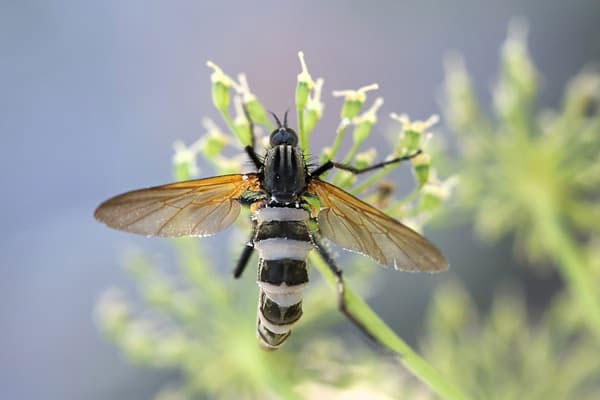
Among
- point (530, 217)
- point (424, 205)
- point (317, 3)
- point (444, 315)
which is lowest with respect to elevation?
point (424, 205)

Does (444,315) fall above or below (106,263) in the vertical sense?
below

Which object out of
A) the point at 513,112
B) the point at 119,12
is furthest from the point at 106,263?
the point at 513,112

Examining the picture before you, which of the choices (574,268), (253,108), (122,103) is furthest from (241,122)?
(122,103)

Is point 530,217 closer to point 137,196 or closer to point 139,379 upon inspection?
point 137,196

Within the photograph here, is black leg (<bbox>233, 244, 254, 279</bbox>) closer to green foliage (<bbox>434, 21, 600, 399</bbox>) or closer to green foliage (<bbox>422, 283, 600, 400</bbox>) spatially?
green foliage (<bbox>434, 21, 600, 399</bbox>)

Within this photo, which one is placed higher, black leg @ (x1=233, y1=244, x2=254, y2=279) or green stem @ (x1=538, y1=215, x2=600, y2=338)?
green stem @ (x1=538, y1=215, x2=600, y2=338)

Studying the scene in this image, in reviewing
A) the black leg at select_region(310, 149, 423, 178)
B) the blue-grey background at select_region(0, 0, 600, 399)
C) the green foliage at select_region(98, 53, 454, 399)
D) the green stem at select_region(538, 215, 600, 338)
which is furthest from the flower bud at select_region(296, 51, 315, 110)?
the blue-grey background at select_region(0, 0, 600, 399)
